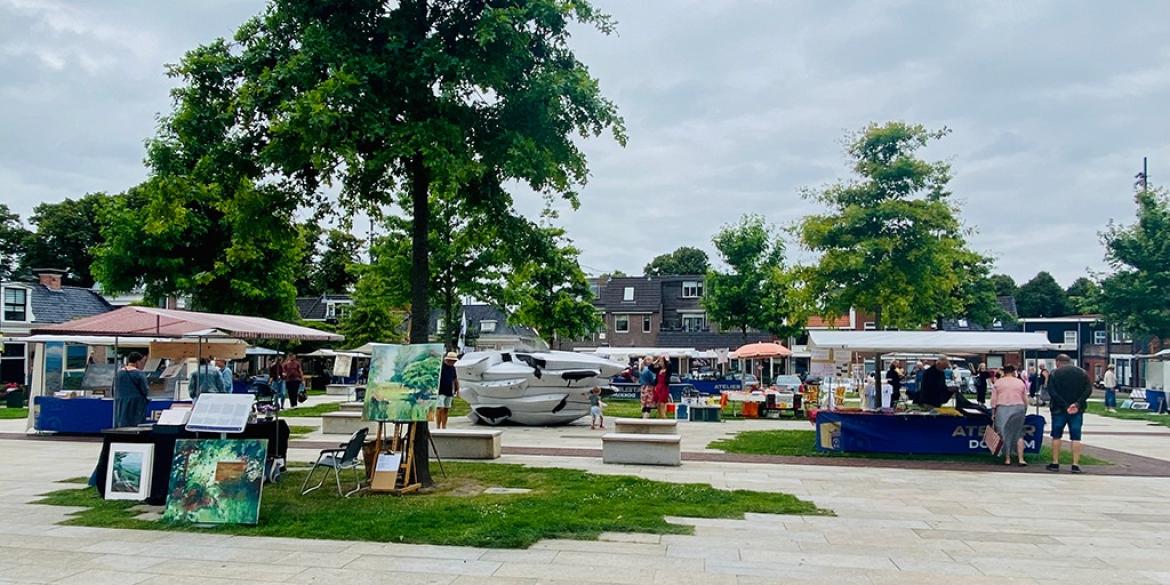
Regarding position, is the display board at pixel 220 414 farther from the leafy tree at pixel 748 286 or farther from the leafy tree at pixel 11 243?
the leafy tree at pixel 11 243

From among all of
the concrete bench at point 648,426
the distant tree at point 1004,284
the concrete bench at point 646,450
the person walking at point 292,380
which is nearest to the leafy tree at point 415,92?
the concrete bench at point 646,450

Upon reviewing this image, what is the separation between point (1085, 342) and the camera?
66.0m

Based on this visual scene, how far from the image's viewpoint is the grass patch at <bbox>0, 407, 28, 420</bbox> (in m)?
23.3

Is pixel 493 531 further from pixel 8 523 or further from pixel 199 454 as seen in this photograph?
pixel 8 523

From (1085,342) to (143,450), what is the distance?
71163 millimetres

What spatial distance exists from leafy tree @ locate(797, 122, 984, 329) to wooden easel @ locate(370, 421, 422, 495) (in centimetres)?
1818

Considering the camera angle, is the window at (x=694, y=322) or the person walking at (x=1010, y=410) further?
the window at (x=694, y=322)

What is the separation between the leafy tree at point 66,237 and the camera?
6012cm

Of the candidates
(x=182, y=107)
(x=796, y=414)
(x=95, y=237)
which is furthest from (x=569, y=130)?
(x=95, y=237)

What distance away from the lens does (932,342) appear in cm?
1589

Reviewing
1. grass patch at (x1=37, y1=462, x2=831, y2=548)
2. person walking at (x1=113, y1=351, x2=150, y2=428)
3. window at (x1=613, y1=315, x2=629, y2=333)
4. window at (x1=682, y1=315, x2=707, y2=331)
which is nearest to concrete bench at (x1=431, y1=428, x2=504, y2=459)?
grass patch at (x1=37, y1=462, x2=831, y2=548)

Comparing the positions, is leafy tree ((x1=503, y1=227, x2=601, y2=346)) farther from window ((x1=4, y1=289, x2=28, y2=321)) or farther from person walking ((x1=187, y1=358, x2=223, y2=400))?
window ((x1=4, y1=289, x2=28, y2=321))

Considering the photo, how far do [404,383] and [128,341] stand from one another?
41.3ft

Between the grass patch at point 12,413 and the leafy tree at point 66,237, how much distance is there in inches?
1494
